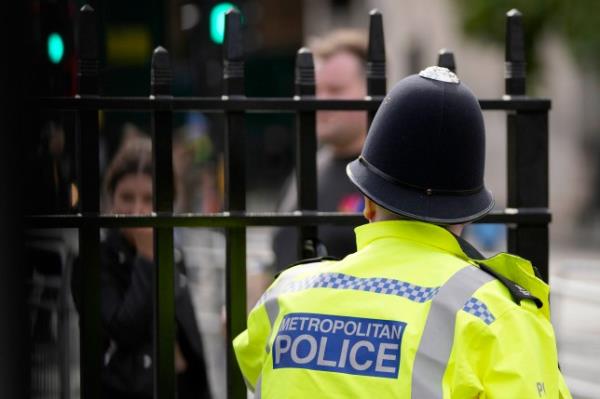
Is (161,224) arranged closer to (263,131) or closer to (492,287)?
(492,287)

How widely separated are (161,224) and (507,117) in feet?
3.35

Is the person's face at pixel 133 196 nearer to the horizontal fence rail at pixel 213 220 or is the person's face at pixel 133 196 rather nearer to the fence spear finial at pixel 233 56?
the horizontal fence rail at pixel 213 220

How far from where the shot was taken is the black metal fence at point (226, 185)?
3.21 m

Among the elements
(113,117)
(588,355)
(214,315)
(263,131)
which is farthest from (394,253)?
(263,131)

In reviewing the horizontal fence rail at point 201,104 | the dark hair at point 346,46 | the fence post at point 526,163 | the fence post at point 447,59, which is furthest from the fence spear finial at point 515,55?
the dark hair at point 346,46

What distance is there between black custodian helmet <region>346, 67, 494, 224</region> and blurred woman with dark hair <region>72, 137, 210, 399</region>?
1.26 meters

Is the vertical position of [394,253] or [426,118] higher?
[426,118]

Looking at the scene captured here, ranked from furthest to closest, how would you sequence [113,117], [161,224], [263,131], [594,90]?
[263,131] < [594,90] < [113,117] < [161,224]

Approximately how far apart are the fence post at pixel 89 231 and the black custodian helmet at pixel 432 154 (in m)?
1.04

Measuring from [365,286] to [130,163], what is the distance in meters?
1.83

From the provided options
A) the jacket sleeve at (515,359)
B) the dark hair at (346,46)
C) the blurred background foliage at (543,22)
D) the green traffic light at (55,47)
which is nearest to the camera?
the jacket sleeve at (515,359)

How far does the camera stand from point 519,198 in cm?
336

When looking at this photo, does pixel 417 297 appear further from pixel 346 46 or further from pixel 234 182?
pixel 346 46

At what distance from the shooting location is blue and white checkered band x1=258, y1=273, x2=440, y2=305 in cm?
229
